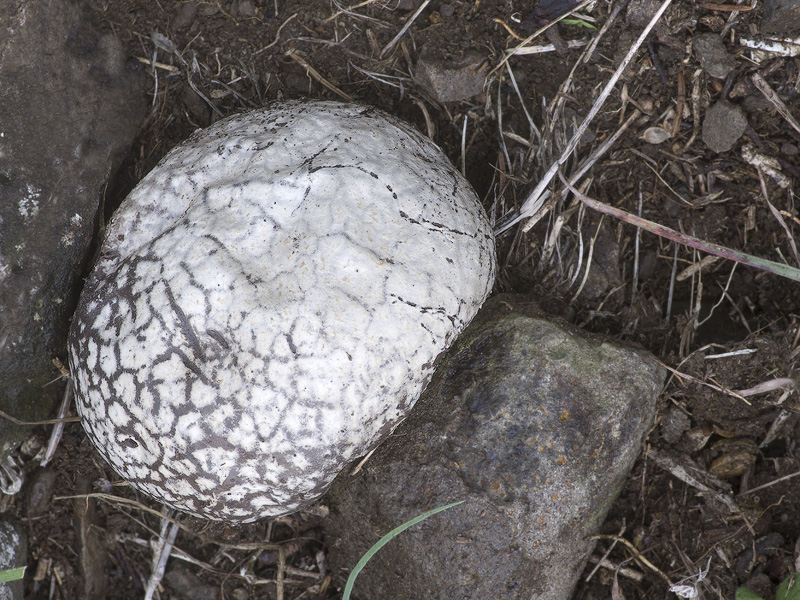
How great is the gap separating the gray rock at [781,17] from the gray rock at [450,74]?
0.95 meters

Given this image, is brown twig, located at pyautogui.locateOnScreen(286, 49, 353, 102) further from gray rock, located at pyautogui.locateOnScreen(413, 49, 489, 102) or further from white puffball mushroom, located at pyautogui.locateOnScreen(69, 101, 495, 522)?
white puffball mushroom, located at pyautogui.locateOnScreen(69, 101, 495, 522)

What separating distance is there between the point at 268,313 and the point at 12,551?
1.59 metres

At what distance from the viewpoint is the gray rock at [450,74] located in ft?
7.53

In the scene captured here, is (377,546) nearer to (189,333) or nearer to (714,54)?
(189,333)

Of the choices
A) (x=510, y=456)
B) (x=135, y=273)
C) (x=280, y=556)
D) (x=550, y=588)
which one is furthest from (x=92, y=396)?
(x=550, y=588)

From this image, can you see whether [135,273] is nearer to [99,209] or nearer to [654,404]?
[99,209]

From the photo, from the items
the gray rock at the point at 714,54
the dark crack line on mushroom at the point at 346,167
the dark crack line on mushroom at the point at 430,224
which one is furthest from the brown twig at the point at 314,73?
the gray rock at the point at 714,54

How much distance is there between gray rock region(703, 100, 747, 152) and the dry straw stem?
0.36 metres

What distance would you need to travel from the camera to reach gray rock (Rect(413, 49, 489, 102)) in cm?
229

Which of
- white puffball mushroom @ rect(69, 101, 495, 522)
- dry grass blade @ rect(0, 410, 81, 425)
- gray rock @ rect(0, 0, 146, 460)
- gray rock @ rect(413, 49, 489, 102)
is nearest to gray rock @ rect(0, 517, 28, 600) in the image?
gray rock @ rect(0, 0, 146, 460)

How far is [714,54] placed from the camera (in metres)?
2.15

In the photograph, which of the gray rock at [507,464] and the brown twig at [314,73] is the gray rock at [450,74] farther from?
the gray rock at [507,464]

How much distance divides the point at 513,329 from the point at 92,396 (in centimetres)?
136

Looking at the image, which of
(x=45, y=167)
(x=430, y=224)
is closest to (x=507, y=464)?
(x=430, y=224)
